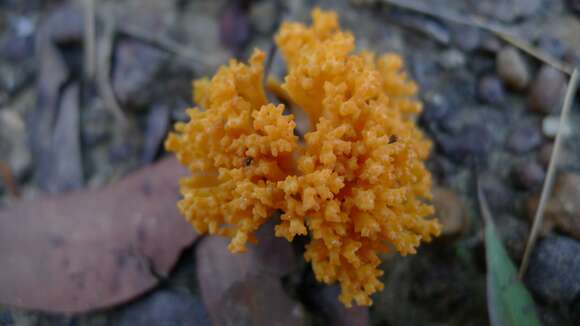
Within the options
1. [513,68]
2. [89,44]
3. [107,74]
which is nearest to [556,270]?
[513,68]

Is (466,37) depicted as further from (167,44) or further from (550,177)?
(167,44)

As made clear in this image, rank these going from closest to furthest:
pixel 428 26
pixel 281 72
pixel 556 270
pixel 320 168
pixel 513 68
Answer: pixel 320 168 < pixel 556 270 < pixel 513 68 < pixel 281 72 < pixel 428 26

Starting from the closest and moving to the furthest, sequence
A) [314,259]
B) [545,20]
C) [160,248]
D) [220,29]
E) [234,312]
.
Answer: [314,259], [234,312], [160,248], [545,20], [220,29]

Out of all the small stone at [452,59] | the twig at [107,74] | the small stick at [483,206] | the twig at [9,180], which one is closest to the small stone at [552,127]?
the small stick at [483,206]

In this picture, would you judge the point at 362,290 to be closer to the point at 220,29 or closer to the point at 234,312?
the point at 234,312

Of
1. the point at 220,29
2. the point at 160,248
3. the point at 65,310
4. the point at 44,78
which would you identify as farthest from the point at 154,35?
the point at 65,310

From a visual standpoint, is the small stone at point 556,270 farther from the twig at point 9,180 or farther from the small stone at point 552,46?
the twig at point 9,180
